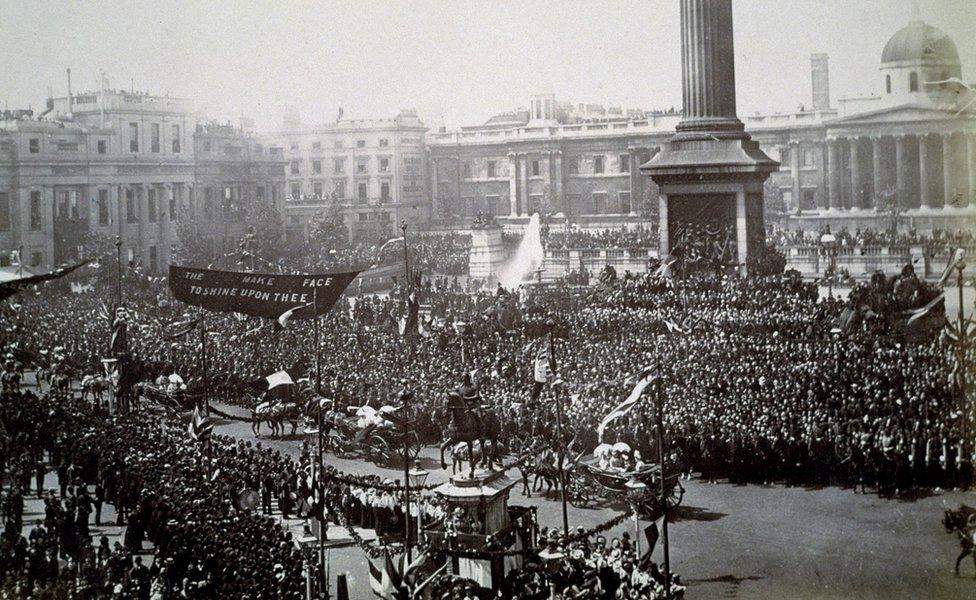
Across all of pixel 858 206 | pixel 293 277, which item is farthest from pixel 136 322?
pixel 858 206

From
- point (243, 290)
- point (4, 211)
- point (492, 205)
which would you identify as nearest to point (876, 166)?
point (492, 205)

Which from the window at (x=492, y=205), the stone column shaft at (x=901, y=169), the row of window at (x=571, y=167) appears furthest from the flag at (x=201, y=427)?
the window at (x=492, y=205)

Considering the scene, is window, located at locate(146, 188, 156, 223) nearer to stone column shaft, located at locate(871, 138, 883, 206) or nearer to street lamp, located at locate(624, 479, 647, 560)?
stone column shaft, located at locate(871, 138, 883, 206)

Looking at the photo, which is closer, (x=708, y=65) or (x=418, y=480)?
(x=418, y=480)

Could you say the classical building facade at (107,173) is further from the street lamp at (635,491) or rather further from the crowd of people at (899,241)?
the crowd of people at (899,241)

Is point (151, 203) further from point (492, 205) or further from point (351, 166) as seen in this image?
point (492, 205)

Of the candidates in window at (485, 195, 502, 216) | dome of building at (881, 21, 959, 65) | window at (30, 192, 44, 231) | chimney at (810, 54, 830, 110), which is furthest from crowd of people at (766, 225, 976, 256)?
window at (485, 195, 502, 216)

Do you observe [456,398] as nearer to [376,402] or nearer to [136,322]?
[376,402]
